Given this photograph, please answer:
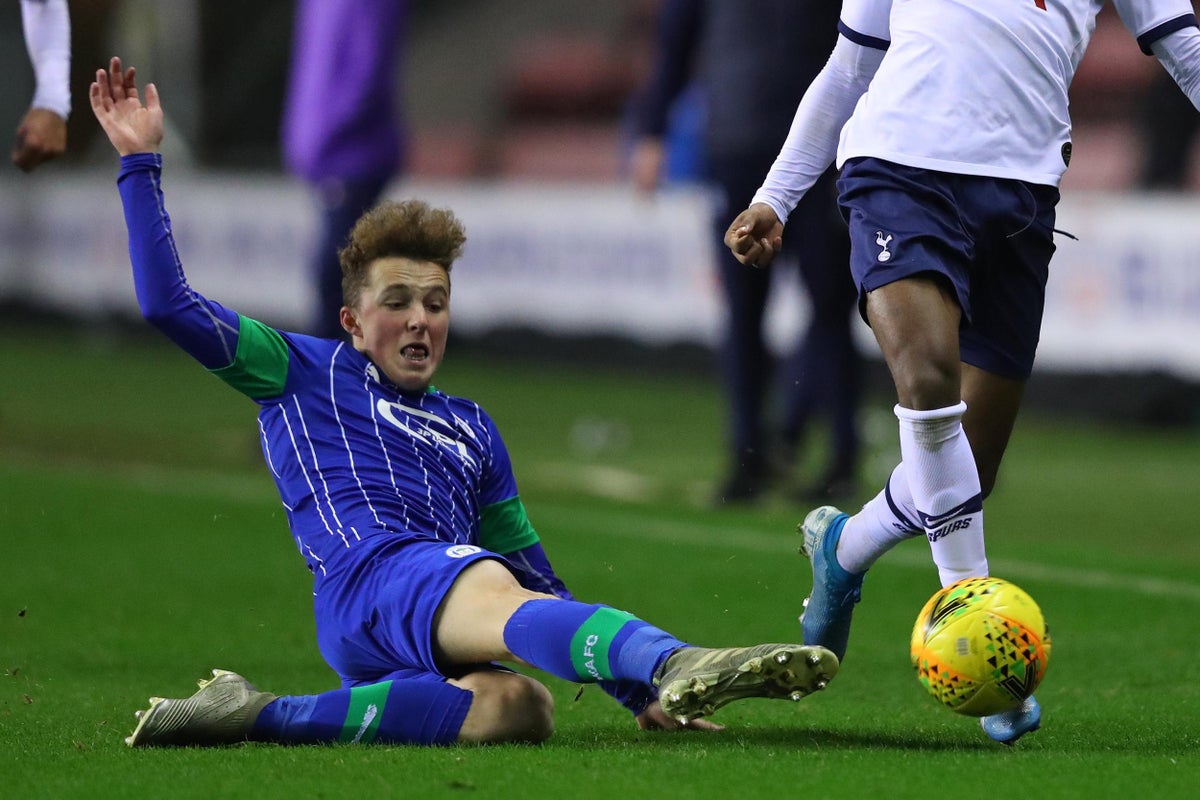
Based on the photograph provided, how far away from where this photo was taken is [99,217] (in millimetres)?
17312

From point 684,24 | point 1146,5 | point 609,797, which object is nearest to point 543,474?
point 684,24

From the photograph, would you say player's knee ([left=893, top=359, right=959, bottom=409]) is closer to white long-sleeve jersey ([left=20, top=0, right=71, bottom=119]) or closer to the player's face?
the player's face

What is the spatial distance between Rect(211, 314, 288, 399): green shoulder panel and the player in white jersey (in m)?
1.06

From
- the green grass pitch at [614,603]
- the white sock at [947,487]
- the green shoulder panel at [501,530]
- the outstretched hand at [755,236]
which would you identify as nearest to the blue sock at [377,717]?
the green grass pitch at [614,603]

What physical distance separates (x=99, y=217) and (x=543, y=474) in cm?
920

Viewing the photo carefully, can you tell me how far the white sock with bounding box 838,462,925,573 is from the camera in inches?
162

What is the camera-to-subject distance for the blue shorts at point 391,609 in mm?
3803

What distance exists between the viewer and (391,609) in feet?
12.6

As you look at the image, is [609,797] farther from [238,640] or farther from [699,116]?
[699,116]

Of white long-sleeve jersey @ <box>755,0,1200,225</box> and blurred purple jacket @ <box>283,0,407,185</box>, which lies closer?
white long-sleeve jersey @ <box>755,0,1200,225</box>

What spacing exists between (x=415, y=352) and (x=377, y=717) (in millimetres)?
890

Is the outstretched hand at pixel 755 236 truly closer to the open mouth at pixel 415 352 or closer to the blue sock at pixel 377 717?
the open mouth at pixel 415 352

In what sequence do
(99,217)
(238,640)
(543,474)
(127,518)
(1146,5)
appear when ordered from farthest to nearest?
(99,217) → (543,474) → (127,518) → (238,640) → (1146,5)

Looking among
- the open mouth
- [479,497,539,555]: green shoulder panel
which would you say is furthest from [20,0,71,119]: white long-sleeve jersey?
[479,497,539,555]: green shoulder panel
